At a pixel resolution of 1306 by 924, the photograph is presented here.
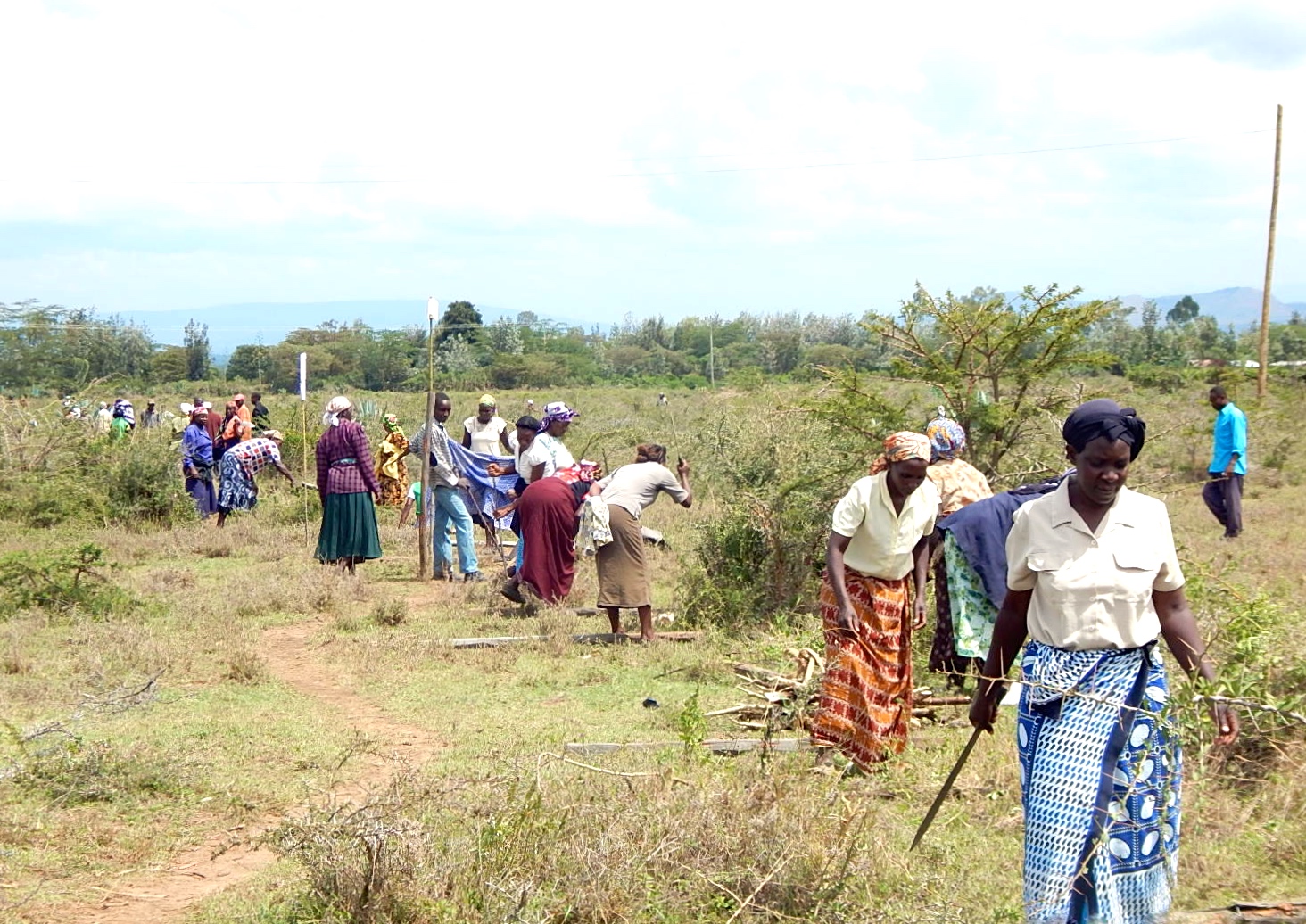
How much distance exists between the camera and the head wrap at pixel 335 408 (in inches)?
448

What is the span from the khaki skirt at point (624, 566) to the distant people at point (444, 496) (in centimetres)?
302

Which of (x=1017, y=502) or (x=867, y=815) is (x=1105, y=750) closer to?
(x=867, y=815)

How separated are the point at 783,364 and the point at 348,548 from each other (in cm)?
5730

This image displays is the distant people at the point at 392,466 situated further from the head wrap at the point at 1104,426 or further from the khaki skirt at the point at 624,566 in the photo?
the head wrap at the point at 1104,426

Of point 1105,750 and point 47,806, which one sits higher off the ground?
point 1105,750

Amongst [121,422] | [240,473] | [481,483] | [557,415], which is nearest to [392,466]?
[240,473]

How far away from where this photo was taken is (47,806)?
5559mm

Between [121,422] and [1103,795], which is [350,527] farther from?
[121,422]

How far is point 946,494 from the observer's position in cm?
686

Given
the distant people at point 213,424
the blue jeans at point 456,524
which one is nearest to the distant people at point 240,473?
the distant people at point 213,424

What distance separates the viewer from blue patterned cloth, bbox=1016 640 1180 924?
3.69 meters

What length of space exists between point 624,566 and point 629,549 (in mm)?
129

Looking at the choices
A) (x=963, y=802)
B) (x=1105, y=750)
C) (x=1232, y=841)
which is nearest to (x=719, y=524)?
(x=963, y=802)

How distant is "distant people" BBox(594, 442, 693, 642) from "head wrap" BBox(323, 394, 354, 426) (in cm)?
309
